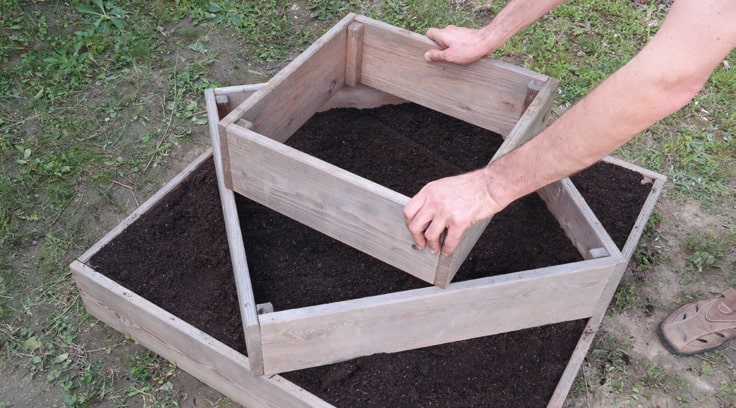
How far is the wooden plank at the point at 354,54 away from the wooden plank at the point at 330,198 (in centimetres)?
82

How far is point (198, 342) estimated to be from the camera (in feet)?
7.89

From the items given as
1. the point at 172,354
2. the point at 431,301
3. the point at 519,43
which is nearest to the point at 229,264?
the point at 172,354

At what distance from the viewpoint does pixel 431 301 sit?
2.23 meters

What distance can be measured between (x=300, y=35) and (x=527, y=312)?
2.83 m

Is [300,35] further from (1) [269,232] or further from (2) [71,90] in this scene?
(1) [269,232]

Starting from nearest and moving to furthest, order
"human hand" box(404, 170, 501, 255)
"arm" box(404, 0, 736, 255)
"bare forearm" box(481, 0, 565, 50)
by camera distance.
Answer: "arm" box(404, 0, 736, 255) < "human hand" box(404, 170, 501, 255) < "bare forearm" box(481, 0, 565, 50)

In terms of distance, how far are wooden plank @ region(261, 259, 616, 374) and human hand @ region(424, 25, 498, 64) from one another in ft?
3.08

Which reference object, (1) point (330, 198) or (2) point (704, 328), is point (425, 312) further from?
(2) point (704, 328)

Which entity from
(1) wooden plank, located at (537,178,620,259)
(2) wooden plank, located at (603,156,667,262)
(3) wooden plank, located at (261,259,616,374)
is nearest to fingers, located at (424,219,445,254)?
(3) wooden plank, located at (261,259,616,374)

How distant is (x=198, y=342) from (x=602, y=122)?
1594mm

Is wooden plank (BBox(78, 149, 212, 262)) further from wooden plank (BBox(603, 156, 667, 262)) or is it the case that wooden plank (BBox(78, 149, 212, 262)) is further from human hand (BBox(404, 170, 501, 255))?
wooden plank (BBox(603, 156, 667, 262))

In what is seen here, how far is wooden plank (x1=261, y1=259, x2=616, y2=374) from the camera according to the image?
2162 mm

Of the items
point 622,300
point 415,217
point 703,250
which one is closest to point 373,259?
point 415,217

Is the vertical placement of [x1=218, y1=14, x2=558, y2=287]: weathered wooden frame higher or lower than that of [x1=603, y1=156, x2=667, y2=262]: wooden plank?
higher
